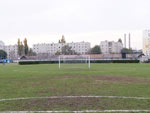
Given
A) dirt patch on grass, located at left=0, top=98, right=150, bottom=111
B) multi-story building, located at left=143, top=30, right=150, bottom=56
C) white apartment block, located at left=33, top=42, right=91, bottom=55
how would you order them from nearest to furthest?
dirt patch on grass, located at left=0, top=98, right=150, bottom=111
multi-story building, located at left=143, top=30, right=150, bottom=56
white apartment block, located at left=33, top=42, right=91, bottom=55

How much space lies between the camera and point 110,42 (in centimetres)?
15575

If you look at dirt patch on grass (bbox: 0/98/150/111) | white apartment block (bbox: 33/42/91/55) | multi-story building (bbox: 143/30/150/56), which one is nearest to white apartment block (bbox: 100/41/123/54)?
white apartment block (bbox: 33/42/91/55)

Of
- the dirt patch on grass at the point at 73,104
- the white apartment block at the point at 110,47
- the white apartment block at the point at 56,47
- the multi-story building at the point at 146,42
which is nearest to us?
the dirt patch on grass at the point at 73,104

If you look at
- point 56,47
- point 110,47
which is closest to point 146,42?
point 110,47

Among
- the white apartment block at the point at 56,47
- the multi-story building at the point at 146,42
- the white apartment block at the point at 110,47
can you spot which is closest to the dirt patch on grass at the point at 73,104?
the multi-story building at the point at 146,42

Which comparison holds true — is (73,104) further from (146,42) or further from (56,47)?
(56,47)

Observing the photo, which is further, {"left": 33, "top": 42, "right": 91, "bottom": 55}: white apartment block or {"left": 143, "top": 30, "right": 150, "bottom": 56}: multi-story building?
{"left": 33, "top": 42, "right": 91, "bottom": 55}: white apartment block

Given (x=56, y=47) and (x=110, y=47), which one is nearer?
(x=110, y=47)

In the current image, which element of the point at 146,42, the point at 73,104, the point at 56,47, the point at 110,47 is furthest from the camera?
the point at 56,47

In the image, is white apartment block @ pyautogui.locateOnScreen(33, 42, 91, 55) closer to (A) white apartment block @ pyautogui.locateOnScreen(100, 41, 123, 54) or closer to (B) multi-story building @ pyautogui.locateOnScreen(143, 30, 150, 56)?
(A) white apartment block @ pyautogui.locateOnScreen(100, 41, 123, 54)

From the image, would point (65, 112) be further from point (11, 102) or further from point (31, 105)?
point (11, 102)

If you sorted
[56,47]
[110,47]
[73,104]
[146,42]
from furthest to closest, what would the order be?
[56,47] < [110,47] < [146,42] < [73,104]

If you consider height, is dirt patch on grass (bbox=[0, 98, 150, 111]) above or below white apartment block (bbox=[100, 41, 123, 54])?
below

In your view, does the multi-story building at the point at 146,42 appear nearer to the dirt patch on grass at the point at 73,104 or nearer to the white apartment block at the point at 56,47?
the white apartment block at the point at 56,47
